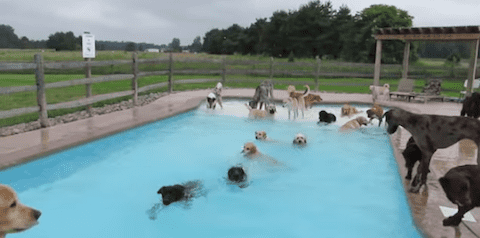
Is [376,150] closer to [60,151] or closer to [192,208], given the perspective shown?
[192,208]

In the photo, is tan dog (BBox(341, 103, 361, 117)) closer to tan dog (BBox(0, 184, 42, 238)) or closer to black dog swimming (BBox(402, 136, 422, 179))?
black dog swimming (BBox(402, 136, 422, 179))

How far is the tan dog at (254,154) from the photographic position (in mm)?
6621

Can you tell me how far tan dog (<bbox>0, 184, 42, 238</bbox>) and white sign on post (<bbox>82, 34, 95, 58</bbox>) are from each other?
6950 mm

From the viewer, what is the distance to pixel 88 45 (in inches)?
351


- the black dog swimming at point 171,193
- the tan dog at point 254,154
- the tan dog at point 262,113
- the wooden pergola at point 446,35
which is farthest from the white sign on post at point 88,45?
the wooden pergola at point 446,35

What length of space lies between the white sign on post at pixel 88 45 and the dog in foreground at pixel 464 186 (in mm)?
7790

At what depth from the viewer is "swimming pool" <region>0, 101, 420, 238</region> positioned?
4.67 m

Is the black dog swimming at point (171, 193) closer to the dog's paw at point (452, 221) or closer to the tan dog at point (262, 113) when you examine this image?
the dog's paw at point (452, 221)

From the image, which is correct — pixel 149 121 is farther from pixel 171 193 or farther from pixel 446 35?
pixel 446 35

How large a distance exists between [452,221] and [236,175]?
9.33 feet

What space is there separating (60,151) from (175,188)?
2.35m

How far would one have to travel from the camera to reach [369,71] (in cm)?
3209

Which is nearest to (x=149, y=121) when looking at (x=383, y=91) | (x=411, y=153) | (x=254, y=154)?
(x=254, y=154)

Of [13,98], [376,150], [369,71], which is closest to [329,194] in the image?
[376,150]
